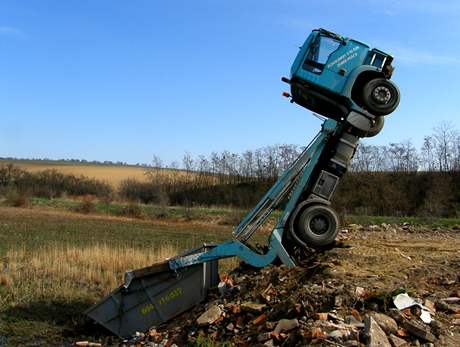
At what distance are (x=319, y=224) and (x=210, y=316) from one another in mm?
2492

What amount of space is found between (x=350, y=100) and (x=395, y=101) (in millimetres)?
724

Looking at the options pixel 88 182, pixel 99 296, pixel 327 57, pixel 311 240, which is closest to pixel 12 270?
pixel 99 296

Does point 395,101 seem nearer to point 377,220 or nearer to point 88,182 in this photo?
point 377,220

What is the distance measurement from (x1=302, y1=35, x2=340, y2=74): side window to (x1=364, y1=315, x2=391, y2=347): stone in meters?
4.66

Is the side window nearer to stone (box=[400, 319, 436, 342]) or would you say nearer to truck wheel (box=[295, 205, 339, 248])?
truck wheel (box=[295, 205, 339, 248])

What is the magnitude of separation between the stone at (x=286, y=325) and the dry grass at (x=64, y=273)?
7024 mm

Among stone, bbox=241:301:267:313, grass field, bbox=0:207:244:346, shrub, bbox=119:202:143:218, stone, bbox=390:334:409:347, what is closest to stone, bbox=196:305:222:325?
stone, bbox=241:301:267:313

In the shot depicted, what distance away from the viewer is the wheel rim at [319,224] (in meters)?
9.62

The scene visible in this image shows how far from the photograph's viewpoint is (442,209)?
39.9 m

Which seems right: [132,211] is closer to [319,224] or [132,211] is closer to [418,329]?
[319,224]

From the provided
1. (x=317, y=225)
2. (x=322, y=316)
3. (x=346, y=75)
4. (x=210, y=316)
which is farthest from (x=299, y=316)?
(x=346, y=75)

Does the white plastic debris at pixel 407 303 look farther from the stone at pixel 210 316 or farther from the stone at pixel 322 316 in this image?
the stone at pixel 210 316

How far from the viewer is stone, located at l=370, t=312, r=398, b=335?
6426mm

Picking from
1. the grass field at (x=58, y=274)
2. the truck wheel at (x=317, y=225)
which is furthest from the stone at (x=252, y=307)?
the grass field at (x=58, y=274)
